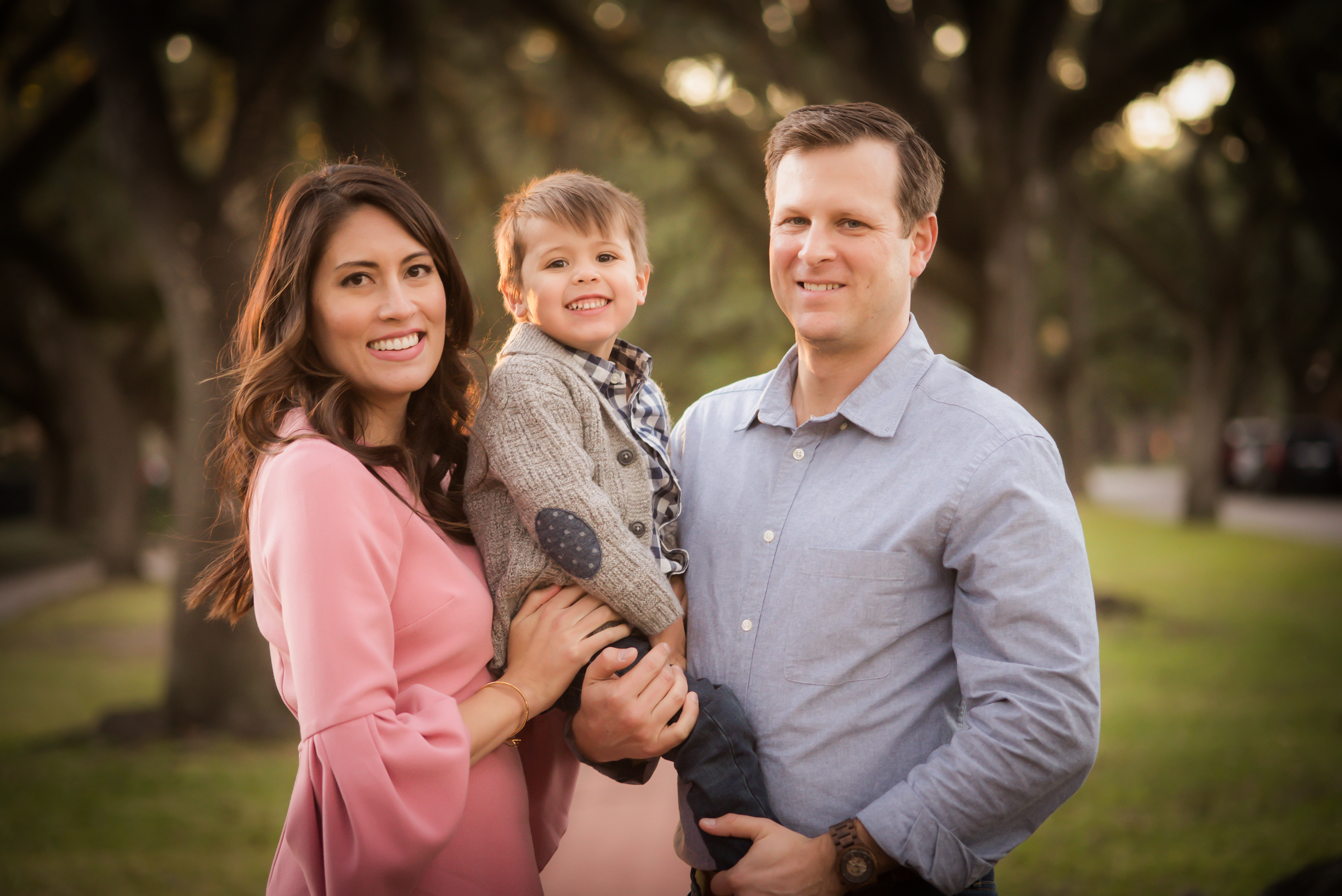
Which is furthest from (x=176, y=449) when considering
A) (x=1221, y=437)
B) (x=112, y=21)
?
(x=1221, y=437)

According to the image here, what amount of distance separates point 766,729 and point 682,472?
2.67 feet

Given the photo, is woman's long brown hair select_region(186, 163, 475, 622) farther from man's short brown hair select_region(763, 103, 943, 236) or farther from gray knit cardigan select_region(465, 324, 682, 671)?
man's short brown hair select_region(763, 103, 943, 236)

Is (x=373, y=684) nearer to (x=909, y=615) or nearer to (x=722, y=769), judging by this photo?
(x=722, y=769)

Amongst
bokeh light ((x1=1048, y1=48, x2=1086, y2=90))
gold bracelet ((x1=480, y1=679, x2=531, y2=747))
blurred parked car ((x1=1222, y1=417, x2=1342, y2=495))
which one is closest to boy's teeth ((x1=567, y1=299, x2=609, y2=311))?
gold bracelet ((x1=480, y1=679, x2=531, y2=747))

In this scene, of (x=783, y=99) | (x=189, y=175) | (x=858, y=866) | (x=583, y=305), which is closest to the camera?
(x=858, y=866)

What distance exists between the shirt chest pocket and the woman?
468mm

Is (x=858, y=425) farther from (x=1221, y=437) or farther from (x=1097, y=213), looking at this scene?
(x=1221, y=437)

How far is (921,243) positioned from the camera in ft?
8.94

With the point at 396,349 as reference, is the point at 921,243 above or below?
above

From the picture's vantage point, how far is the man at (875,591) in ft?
7.43

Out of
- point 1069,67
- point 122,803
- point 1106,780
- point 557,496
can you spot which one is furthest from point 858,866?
point 1069,67

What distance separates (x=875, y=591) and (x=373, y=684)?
46.3 inches

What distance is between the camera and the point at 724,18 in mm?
9516

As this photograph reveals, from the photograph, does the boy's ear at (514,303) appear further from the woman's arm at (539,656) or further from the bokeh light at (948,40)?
the bokeh light at (948,40)
